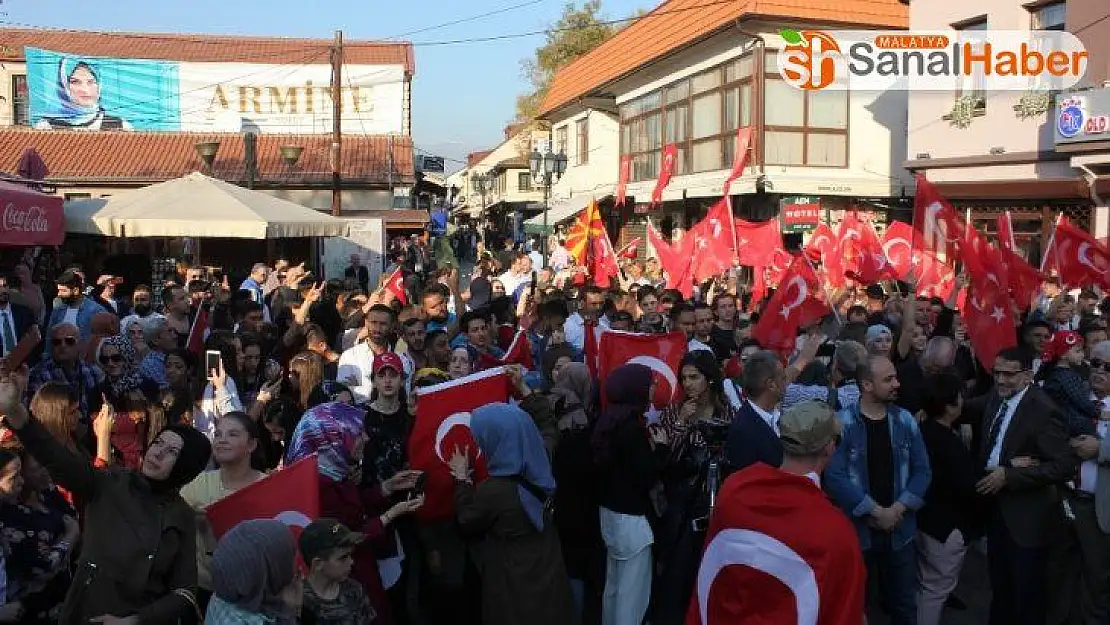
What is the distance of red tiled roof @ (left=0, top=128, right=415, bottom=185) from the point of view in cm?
3225

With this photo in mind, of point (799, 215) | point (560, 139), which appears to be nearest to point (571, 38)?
point (560, 139)

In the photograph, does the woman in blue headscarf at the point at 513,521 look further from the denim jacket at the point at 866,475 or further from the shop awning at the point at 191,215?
the shop awning at the point at 191,215

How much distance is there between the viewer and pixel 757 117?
22578mm

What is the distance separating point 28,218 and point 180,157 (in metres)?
23.7

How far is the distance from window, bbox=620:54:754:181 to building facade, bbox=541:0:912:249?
3 cm

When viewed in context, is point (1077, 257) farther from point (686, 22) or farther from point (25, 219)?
point (686, 22)

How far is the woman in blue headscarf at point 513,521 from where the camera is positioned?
4.76 metres

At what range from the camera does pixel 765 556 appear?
351cm

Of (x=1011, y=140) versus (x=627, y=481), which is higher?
(x=1011, y=140)

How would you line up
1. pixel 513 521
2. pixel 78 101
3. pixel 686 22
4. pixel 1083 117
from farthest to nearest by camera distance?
1. pixel 78 101
2. pixel 686 22
3. pixel 1083 117
4. pixel 513 521

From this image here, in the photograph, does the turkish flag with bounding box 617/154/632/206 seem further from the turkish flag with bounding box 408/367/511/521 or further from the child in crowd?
the child in crowd

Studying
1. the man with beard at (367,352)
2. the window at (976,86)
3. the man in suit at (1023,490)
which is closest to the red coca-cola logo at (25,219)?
the man with beard at (367,352)

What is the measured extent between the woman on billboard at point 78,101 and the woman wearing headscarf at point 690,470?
1355 inches

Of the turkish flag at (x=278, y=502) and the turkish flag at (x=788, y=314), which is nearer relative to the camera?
the turkish flag at (x=278, y=502)
